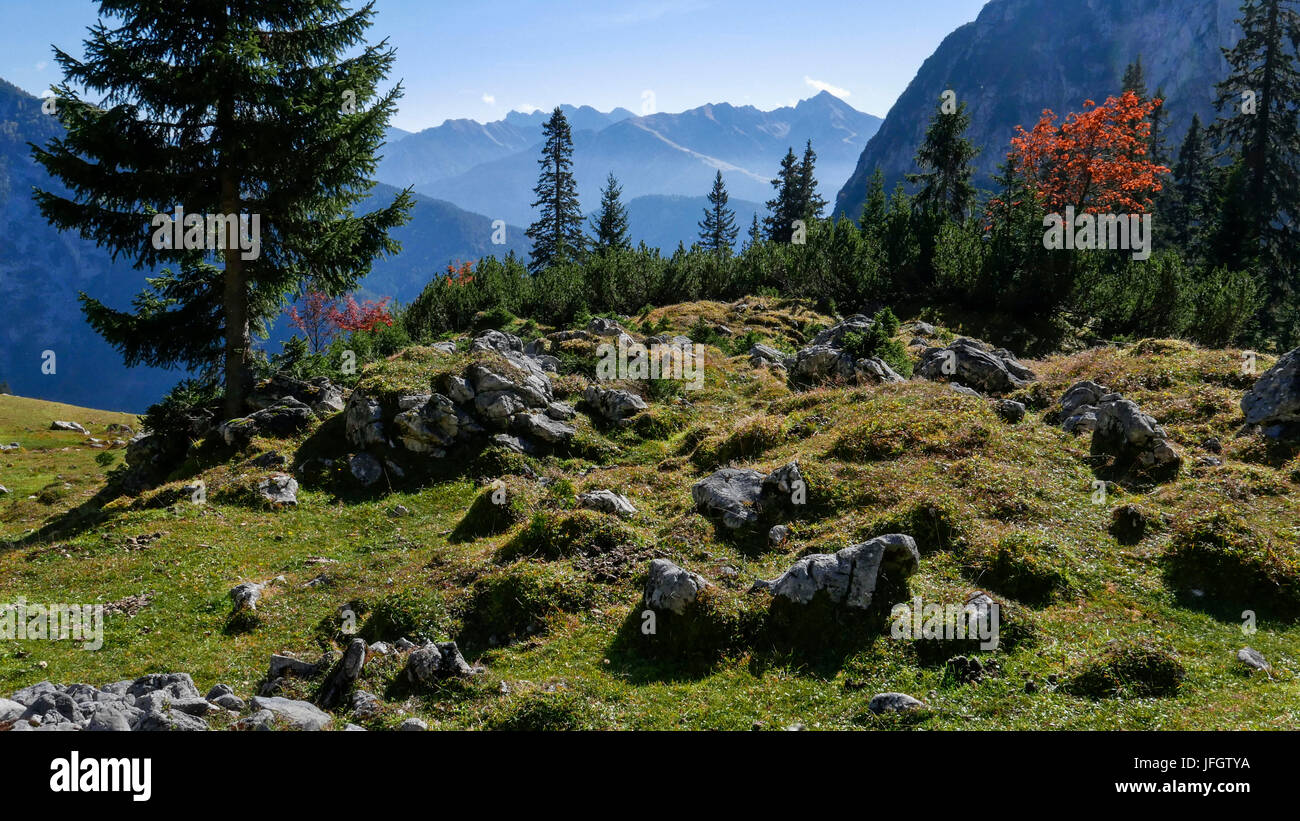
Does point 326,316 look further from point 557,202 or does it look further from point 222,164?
point 222,164

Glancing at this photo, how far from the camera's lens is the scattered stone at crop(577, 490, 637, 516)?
12.8m

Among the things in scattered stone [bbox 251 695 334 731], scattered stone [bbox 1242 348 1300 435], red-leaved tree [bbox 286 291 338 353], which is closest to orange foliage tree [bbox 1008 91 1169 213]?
scattered stone [bbox 1242 348 1300 435]

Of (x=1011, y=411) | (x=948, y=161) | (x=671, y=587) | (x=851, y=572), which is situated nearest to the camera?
(x=851, y=572)

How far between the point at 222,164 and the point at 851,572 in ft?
65.4

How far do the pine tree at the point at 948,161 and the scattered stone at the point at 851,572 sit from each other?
40.3 metres

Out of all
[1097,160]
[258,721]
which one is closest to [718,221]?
[1097,160]

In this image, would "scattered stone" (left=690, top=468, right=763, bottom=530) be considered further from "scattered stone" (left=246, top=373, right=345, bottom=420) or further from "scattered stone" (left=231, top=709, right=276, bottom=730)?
"scattered stone" (left=246, top=373, right=345, bottom=420)

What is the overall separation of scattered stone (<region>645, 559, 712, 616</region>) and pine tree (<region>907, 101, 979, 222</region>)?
136 feet

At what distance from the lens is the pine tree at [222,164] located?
57.5 ft

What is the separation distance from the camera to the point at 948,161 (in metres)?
46.4

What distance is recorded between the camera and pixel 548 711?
23.8ft

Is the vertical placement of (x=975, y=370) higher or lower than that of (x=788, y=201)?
lower

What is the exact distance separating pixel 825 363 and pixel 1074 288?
12.8 meters

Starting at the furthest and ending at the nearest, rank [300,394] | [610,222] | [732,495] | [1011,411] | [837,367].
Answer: [610,222], [300,394], [837,367], [1011,411], [732,495]
